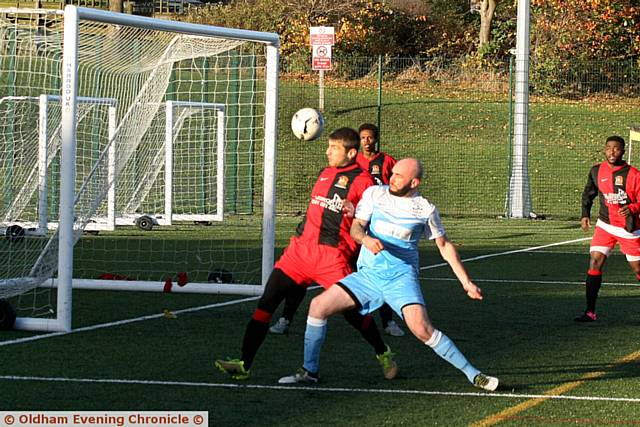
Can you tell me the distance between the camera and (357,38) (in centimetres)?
4200

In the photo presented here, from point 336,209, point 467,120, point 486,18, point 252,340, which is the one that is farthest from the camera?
point 486,18

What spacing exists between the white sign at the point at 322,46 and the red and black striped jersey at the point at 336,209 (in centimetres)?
1751

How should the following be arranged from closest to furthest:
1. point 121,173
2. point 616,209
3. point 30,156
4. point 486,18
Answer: point 616,209 < point 30,156 < point 121,173 < point 486,18

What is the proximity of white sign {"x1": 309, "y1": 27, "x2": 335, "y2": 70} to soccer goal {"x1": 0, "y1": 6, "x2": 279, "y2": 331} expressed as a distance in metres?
1.90

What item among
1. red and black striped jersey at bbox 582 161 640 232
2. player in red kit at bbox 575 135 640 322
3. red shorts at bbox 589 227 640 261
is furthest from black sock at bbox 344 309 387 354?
red and black striped jersey at bbox 582 161 640 232

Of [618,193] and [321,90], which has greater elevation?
[321,90]

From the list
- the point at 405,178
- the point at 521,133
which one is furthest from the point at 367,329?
the point at 521,133

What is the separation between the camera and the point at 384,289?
8.65 m

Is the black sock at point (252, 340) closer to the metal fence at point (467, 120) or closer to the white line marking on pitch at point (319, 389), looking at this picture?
the white line marking on pitch at point (319, 389)

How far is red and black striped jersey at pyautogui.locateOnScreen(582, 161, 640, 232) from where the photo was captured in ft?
42.2

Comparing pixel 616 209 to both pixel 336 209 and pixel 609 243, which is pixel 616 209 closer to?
pixel 609 243

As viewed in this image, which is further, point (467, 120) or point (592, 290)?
point (467, 120)

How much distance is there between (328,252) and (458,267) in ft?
4.33

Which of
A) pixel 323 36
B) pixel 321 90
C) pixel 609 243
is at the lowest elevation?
pixel 609 243
